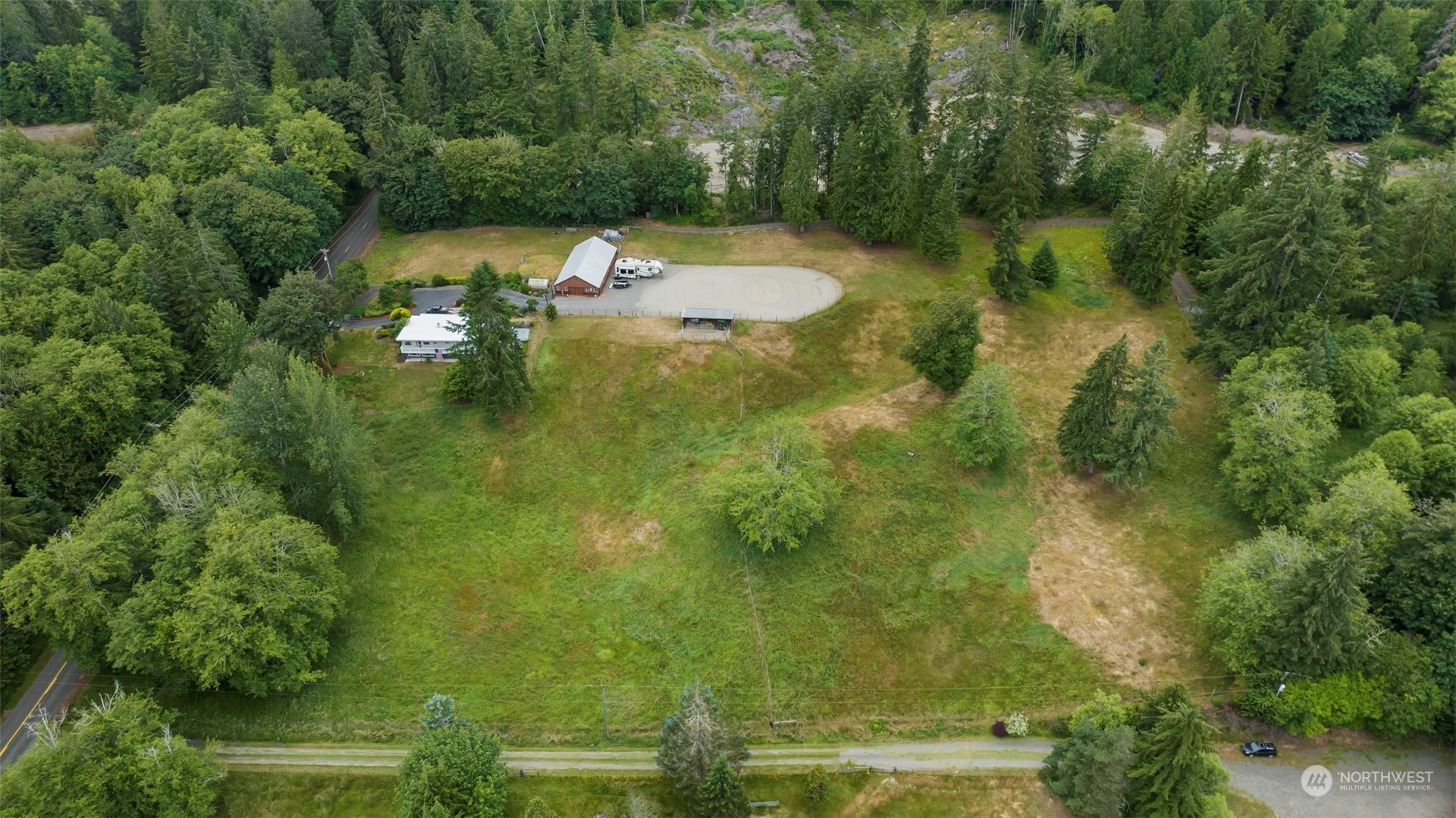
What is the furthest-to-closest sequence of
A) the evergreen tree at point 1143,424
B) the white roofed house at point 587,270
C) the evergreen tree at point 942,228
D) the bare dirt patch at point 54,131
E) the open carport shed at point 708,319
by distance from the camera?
1. the bare dirt patch at point 54,131
2. the evergreen tree at point 942,228
3. the white roofed house at point 587,270
4. the open carport shed at point 708,319
5. the evergreen tree at point 1143,424

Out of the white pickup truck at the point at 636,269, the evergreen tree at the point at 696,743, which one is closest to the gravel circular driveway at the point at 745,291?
the white pickup truck at the point at 636,269

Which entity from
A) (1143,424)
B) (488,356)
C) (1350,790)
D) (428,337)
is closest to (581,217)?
(428,337)

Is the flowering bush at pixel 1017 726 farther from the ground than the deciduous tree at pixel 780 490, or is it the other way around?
the deciduous tree at pixel 780 490

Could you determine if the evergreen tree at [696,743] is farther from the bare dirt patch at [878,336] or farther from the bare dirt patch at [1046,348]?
the bare dirt patch at [1046,348]

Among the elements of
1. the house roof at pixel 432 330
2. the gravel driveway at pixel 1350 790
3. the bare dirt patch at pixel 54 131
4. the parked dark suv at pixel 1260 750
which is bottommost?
the gravel driveway at pixel 1350 790

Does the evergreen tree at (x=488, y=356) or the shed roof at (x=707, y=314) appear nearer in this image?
the evergreen tree at (x=488, y=356)

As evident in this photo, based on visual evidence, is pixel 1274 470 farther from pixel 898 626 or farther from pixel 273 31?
pixel 273 31

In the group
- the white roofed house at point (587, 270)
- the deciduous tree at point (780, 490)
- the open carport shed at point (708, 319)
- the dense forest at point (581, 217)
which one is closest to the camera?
the dense forest at point (581, 217)
